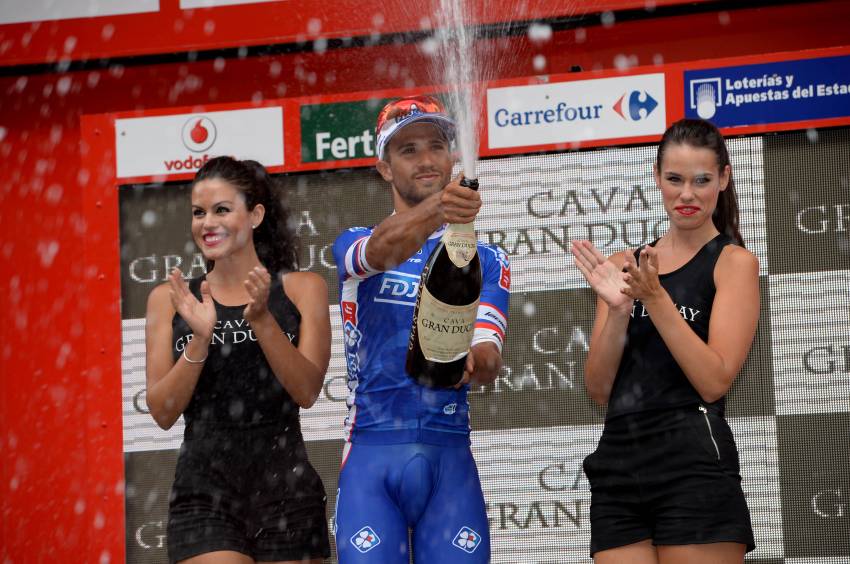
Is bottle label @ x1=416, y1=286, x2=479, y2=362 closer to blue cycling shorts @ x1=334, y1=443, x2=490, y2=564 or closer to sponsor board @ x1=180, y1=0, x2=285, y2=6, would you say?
blue cycling shorts @ x1=334, y1=443, x2=490, y2=564

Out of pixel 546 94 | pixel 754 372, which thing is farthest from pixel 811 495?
pixel 546 94

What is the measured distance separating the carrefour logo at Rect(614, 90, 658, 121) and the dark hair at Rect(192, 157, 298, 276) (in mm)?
1675

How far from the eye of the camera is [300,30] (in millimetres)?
5109

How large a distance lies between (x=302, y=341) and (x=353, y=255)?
45cm

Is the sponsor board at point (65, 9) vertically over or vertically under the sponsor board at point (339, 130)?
over

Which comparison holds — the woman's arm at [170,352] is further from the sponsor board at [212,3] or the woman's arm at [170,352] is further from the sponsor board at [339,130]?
the sponsor board at [212,3]

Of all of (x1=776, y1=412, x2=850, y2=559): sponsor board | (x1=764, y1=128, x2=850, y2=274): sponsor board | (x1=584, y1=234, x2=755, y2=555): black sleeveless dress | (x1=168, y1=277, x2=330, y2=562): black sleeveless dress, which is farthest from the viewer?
(x1=764, y1=128, x2=850, y2=274): sponsor board

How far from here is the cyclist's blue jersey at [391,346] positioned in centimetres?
308

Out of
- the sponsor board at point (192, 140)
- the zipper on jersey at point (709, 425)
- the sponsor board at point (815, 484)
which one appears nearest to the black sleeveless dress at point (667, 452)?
the zipper on jersey at point (709, 425)

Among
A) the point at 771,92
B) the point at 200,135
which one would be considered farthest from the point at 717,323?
the point at 200,135

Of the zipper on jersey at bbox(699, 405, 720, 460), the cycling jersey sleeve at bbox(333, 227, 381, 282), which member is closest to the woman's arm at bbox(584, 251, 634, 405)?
the zipper on jersey at bbox(699, 405, 720, 460)

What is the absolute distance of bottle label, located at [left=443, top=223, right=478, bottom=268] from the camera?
8.80 ft

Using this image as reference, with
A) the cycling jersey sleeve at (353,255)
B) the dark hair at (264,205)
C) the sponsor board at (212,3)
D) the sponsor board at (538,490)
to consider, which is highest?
the sponsor board at (212,3)

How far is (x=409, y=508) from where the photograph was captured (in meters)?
3.03
